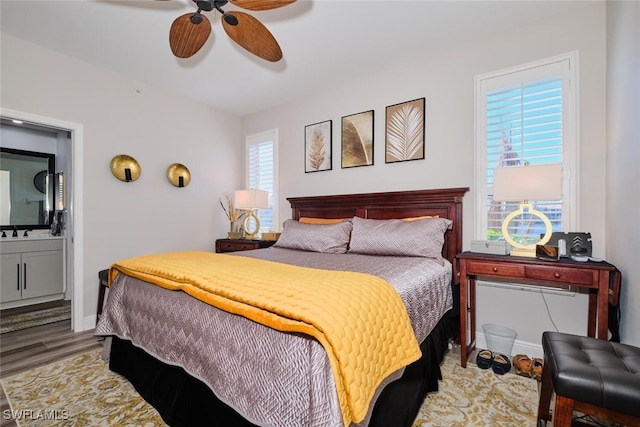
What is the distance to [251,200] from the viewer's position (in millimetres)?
3783

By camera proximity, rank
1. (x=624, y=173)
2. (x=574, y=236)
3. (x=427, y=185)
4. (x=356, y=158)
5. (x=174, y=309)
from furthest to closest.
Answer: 1. (x=356, y=158)
2. (x=427, y=185)
3. (x=574, y=236)
4. (x=624, y=173)
5. (x=174, y=309)

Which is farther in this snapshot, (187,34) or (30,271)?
(30,271)

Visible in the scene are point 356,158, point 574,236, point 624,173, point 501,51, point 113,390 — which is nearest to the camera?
point 624,173

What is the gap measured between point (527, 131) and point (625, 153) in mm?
717

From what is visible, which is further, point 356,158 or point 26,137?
point 26,137

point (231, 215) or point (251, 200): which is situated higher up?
point (251, 200)

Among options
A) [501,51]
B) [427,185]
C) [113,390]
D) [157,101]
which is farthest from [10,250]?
[501,51]

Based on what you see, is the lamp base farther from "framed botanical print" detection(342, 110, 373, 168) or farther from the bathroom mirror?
the bathroom mirror

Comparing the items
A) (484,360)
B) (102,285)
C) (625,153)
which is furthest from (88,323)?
(625,153)

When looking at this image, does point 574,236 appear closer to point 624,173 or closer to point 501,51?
point 624,173

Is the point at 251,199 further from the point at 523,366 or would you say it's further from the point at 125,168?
the point at 523,366

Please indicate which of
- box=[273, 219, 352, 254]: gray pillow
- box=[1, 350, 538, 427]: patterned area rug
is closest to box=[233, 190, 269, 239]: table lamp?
box=[273, 219, 352, 254]: gray pillow

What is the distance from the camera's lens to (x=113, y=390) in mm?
1923

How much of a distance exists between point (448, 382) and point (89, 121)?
408 cm
